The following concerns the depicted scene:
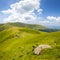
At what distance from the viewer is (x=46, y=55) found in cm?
2881

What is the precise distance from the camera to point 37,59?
2852 cm

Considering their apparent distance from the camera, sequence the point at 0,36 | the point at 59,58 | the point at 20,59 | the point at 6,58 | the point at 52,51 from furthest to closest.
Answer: the point at 0,36, the point at 6,58, the point at 20,59, the point at 52,51, the point at 59,58

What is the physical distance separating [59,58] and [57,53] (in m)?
2.50

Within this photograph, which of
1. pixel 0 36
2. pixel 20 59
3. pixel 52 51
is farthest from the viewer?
pixel 0 36

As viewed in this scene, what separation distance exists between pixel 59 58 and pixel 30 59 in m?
7.02

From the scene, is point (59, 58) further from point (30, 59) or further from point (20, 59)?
point (20, 59)

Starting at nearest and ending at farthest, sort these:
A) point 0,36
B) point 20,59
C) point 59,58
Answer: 1. point 59,58
2. point 20,59
3. point 0,36

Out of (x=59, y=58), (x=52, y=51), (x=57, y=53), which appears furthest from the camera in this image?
(x=52, y=51)

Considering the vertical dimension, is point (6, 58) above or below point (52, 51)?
below

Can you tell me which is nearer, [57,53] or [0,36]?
[57,53]

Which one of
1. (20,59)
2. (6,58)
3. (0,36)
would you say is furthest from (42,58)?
(0,36)

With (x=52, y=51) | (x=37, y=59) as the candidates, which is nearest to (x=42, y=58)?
(x=37, y=59)

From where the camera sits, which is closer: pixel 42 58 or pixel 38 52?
pixel 42 58

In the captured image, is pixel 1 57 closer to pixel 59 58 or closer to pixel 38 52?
pixel 38 52
